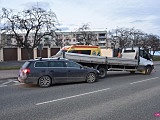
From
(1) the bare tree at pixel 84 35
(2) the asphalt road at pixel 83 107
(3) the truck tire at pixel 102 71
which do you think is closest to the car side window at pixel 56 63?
(2) the asphalt road at pixel 83 107

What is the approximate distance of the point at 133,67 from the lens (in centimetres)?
1995

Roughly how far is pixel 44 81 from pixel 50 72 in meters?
0.59

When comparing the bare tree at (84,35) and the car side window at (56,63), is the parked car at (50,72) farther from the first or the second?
the bare tree at (84,35)

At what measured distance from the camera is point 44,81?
44.2ft

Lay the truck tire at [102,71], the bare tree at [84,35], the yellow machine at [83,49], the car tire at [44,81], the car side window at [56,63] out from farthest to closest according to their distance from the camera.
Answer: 1. the bare tree at [84,35]
2. the yellow machine at [83,49]
3. the truck tire at [102,71]
4. the car side window at [56,63]
5. the car tire at [44,81]

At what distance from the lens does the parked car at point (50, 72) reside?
43.5 feet

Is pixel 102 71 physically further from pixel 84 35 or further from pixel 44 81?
pixel 84 35

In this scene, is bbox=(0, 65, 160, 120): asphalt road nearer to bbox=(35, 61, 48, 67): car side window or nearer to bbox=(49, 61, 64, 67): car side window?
→ bbox=(35, 61, 48, 67): car side window

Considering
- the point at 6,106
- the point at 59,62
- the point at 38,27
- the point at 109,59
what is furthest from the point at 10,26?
the point at 6,106

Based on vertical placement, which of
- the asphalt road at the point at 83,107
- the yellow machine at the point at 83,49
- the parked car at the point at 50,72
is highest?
the yellow machine at the point at 83,49

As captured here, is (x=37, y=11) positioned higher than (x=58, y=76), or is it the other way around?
(x=37, y=11)

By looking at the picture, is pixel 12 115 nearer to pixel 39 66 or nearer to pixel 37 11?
pixel 39 66

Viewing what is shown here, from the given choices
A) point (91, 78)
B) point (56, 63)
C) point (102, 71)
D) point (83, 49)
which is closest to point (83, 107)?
point (56, 63)

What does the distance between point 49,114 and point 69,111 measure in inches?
25.4
